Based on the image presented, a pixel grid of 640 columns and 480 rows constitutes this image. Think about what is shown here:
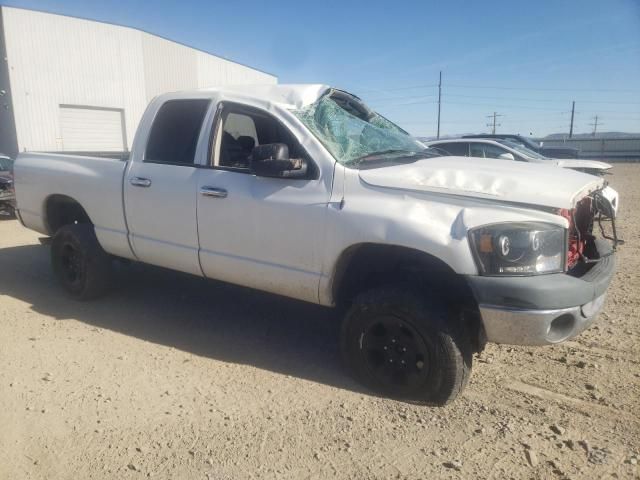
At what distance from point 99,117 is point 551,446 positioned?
23.8 m

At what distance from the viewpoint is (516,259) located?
2668 mm

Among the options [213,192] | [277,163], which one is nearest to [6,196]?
[213,192]

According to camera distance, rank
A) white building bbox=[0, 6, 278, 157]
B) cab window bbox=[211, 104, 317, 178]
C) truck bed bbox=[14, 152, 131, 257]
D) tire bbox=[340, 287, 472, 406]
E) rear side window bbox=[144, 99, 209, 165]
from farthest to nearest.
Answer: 1. white building bbox=[0, 6, 278, 157]
2. truck bed bbox=[14, 152, 131, 257]
3. rear side window bbox=[144, 99, 209, 165]
4. cab window bbox=[211, 104, 317, 178]
5. tire bbox=[340, 287, 472, 406]

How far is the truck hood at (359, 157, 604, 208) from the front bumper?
0.46m

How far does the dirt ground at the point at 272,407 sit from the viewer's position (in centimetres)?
253

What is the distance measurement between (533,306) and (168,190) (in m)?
2.89

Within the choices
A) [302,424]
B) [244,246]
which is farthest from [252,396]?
[244,246]

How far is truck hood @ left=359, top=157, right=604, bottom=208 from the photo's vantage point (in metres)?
2.76

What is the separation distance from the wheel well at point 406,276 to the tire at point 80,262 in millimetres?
2749

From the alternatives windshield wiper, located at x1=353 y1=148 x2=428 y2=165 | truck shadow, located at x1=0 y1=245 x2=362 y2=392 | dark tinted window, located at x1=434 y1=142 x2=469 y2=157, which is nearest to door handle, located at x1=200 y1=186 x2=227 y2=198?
windshield wiper, located at x1=353 y1=148 x2=428 y2=165

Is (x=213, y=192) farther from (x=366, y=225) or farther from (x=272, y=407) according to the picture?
(x=272, y=407)

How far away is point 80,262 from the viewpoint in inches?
192

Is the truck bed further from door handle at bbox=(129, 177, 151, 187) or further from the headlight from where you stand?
the headlight

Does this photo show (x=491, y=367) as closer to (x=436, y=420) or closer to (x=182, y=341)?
(x=436, y=420)
